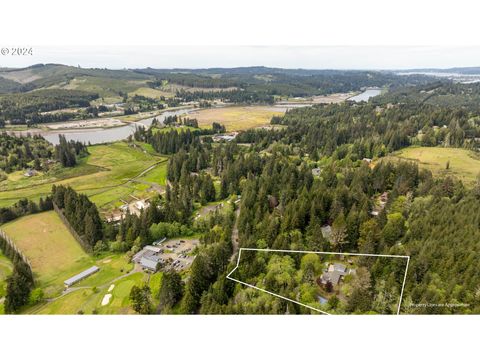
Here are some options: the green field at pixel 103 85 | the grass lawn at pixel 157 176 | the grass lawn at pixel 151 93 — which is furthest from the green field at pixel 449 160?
the green field at pixel 103 85

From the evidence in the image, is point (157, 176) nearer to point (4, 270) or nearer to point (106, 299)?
point (4, 270)

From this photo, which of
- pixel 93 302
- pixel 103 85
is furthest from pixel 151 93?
pixel 93 302

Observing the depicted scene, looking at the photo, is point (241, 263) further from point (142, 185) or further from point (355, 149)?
point (355, 149)

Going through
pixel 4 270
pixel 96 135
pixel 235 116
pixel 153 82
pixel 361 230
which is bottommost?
pixel 4 270

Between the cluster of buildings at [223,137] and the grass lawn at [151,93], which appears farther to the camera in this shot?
the grass lawn at [151,93]

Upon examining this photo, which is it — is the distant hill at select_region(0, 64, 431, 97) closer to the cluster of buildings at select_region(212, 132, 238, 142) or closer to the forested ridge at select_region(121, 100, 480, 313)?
the cluster of buildings at select_region(212, 132, 238, 142)

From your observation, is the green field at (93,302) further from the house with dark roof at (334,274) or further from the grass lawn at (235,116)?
the grass lawn at (235,116)
